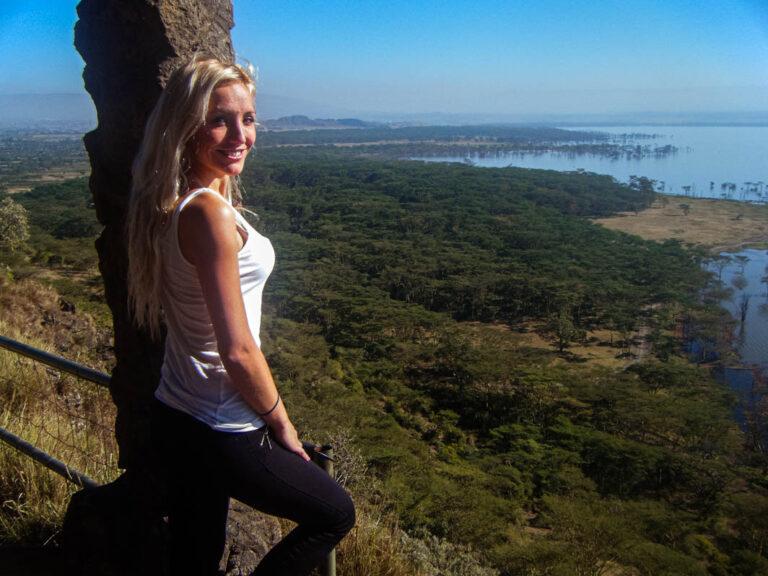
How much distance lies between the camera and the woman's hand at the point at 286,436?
3.77 feet

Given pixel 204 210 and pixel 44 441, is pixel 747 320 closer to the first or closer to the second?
pixel 44 441

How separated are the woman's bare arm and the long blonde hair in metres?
0.09

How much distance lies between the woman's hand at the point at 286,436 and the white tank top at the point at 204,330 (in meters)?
0.03

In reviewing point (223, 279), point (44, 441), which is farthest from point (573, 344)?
point (223, 279)

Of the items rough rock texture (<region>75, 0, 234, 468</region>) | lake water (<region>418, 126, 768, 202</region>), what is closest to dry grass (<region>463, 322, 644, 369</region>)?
rough rock texture (<region>75, 0, 234, 468</region>)

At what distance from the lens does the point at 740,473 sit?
16.1m

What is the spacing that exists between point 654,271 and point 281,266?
67.5 feet

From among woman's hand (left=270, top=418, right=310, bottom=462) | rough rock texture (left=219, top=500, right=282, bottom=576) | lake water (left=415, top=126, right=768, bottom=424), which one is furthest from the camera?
lake water (left=415, top=126, right=768, bottom=424)

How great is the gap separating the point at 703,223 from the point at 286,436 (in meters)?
56.0

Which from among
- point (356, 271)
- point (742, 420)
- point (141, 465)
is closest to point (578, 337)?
point (742, 420)

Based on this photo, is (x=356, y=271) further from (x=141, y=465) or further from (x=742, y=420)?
(x=141, y=465)

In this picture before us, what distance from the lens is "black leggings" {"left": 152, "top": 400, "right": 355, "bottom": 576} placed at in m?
1.13

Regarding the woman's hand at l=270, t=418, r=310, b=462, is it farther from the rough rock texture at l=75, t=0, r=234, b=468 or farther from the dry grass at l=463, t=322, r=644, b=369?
the dry grass at l=463, t=322, r=644, b=369

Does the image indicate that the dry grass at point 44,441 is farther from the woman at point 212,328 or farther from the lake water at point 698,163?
the lake water at point 698,163
